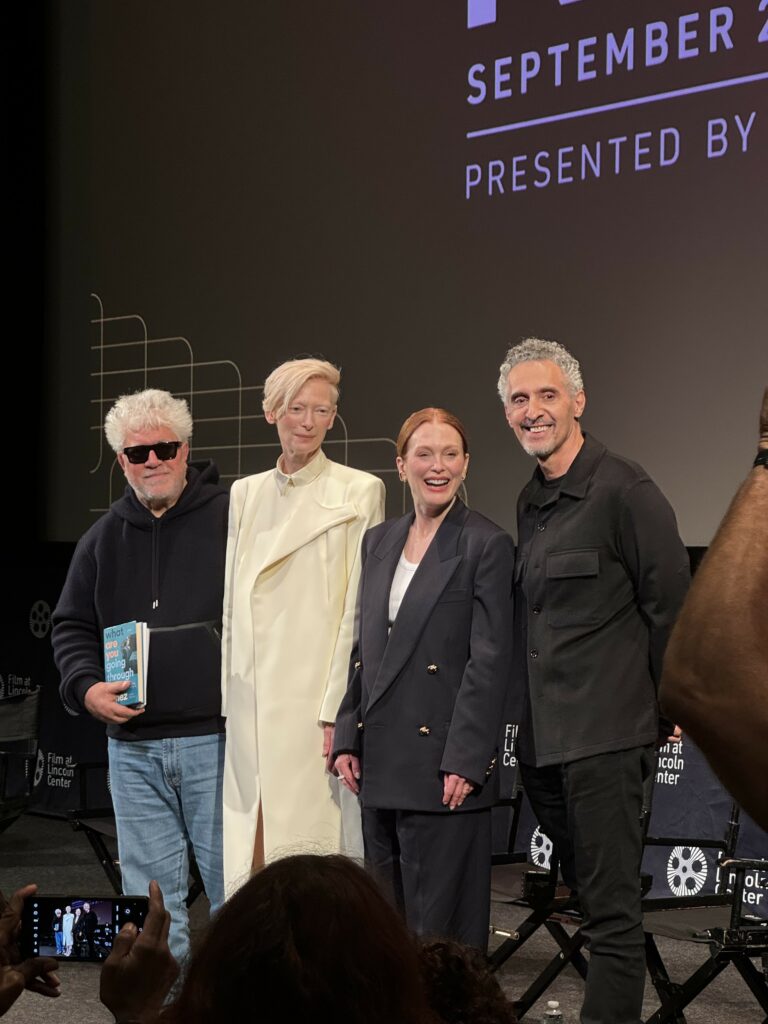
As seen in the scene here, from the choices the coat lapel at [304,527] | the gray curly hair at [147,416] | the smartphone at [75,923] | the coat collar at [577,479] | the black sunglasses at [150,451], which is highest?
the gray curly hair at [147,416]

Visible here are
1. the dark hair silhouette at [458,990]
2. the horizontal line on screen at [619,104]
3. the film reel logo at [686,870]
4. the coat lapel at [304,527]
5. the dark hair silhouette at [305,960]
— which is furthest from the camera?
the film reel logo at [686,870]

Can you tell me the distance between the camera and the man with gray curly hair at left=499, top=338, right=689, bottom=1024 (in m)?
3.30

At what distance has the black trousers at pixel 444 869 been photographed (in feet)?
11.5

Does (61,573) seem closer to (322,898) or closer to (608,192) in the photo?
(608,192)

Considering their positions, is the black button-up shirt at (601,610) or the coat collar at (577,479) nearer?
the black button-up shirt at (601,610)

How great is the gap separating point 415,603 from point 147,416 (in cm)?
95

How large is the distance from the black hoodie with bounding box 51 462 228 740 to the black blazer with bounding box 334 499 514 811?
473mm

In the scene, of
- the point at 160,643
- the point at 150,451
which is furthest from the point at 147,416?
the point at 160,643

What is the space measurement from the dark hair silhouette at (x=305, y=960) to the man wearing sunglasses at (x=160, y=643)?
2729 millimetres

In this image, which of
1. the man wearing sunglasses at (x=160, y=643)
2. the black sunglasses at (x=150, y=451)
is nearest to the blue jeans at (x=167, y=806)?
the man wearing sunglasses at (x=160, y=643)

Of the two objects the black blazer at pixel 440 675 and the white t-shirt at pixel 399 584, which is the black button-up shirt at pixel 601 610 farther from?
the white t-shirt at pixel 399 584

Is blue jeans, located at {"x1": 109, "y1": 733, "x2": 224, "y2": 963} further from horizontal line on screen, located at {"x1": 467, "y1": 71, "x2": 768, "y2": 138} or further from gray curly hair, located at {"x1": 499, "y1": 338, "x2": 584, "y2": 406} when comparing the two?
horizontal line on screen, located at {"x1": 467, "y1": 71, "x2": 768, "y2": 138}

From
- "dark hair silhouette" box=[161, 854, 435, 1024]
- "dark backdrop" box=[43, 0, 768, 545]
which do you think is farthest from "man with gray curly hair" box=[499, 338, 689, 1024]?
"dark hair silhouette" box=[161, 854, 435, 1024]

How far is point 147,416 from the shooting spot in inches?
153
